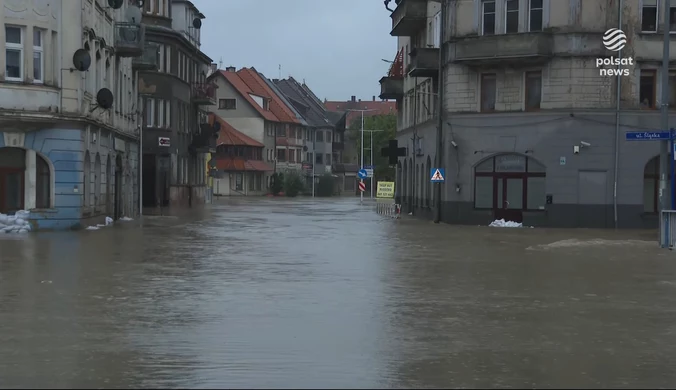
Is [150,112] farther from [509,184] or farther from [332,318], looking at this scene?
[332,318]

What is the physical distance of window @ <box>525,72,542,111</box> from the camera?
3997cm

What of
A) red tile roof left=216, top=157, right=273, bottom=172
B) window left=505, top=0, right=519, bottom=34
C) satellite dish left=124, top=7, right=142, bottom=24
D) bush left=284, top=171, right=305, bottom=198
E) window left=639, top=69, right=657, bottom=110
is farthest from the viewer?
bush left=284, top=171, right=305, bottom=198

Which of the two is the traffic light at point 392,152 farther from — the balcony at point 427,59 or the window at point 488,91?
the window at point 488,91

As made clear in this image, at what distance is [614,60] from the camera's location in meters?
38.8

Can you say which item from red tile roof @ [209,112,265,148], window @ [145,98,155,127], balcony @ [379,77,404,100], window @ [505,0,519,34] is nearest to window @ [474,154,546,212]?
window @ [505,0,519,34]

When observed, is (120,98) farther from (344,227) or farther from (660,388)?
(660,388)

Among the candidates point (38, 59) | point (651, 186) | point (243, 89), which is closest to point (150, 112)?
point (38, 59)

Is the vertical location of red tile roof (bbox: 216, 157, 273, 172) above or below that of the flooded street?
above

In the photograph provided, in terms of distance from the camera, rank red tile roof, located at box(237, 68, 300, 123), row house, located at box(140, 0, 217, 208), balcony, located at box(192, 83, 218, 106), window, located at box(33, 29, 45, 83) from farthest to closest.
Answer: red tile roof, located at box(237, 68, 300, 123), balcony, located at box(192, 83, 218, 106), row house, located at box(140, 0, 217, 208), window, located at box(33, 29, 45, 83)

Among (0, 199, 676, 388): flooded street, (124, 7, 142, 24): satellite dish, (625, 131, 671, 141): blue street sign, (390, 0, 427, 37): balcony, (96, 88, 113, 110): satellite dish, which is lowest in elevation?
(0, 199, 676, 388): flooded street

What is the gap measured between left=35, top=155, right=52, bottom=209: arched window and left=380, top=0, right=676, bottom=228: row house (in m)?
17.6

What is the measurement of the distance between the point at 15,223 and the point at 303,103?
95833 mm

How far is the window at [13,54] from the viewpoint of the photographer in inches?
1199

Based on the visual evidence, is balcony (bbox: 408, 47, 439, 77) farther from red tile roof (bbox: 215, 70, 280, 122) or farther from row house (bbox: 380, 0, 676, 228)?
red tile roof (bbox: 215, 70, 280, 122)
